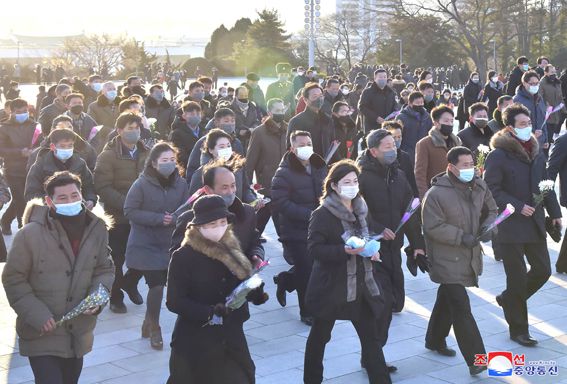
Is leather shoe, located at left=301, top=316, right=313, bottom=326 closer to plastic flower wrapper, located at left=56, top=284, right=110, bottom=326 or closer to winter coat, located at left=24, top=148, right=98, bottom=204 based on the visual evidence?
winter coat, located at left=24, top=148, right=98, bottom=204

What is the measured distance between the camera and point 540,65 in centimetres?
2673

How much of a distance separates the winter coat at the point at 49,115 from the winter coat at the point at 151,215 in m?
6.95

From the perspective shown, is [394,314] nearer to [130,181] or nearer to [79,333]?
[130,181]

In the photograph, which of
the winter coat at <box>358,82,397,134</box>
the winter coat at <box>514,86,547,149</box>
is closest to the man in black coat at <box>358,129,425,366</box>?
the winter coat at <box>358,82,397,134</box>

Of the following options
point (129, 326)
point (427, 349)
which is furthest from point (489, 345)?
point (129, 326)

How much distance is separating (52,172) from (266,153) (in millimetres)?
2875

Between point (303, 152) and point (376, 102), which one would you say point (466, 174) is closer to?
point (303, 152)

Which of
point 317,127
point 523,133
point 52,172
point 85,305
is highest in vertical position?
point 523,133

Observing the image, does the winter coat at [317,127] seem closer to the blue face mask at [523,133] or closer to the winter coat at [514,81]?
the blue face mask at [523,133]

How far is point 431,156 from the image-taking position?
11.2 meters

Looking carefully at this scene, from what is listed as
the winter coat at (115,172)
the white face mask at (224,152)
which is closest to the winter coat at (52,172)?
the winter coat at (115,172)

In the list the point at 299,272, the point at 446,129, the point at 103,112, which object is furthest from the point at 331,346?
the point at 103,112

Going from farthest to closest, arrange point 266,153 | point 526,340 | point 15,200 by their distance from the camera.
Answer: point 15,200
point 266,153
point 526,340

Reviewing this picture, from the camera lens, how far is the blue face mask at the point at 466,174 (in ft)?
25.8
